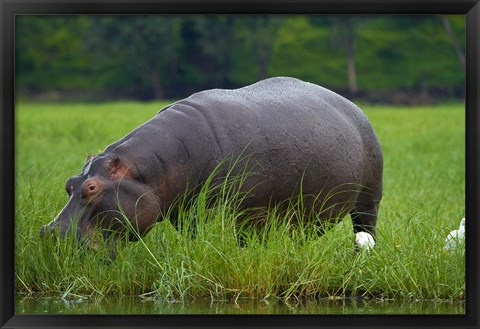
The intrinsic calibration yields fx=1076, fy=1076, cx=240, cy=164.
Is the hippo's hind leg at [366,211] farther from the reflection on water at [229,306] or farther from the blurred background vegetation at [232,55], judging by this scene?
the blurred background vegetation at [232,55]

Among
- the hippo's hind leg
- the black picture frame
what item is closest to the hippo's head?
the black picture frame

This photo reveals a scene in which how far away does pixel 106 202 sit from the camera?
584 cm

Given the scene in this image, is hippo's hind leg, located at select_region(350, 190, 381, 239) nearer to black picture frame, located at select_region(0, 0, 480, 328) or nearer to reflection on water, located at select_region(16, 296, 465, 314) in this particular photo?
reflection on water, located at select_region(16, 296, 465, 314)

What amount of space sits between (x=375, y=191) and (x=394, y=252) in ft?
4.00

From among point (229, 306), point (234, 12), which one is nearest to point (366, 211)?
point (229, 306)

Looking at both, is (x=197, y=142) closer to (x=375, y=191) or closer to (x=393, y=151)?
(x=375, y=191)

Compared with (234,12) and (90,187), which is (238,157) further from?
(234,12)

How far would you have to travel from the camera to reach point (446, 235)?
6535 millimetres

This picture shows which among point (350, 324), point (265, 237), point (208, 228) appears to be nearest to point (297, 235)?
point (265, 237)

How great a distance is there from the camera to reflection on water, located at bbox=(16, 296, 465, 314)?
555cm

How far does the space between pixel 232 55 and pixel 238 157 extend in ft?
118

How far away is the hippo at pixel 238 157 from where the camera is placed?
5.87 meters

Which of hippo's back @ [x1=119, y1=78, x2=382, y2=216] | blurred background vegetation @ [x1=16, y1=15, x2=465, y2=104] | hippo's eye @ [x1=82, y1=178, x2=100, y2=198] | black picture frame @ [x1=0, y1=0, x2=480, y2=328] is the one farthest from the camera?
blurred background vegetation @ [x1=16, y1=15, x2=465, y2=104]

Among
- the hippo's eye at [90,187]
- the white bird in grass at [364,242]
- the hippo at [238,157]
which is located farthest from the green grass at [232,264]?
the hippo's eye at [90,187]
